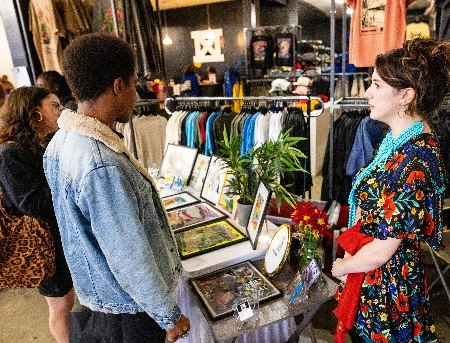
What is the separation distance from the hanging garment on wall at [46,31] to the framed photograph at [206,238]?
2.41 meters

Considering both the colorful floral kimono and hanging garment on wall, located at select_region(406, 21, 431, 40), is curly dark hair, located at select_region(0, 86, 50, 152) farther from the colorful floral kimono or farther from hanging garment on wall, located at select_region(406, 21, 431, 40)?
hanging garment on wall, located at select_region(406, 21, 431, 40)

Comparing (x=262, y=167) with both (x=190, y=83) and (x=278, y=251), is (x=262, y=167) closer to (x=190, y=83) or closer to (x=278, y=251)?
(x=278, y=251)

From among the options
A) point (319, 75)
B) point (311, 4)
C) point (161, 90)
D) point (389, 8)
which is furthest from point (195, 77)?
point (389, 8)

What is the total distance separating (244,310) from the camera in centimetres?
140

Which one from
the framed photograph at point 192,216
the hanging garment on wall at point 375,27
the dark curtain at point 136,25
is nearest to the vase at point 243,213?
the framed photograph at point 192,216

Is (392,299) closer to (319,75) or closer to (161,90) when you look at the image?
(319,75)

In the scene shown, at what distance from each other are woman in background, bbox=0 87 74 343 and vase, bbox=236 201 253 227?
95 centimetres

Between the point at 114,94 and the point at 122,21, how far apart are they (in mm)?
2451

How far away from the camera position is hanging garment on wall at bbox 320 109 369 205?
275 centimetres

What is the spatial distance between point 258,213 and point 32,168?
1101mm

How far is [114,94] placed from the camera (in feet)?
3.69

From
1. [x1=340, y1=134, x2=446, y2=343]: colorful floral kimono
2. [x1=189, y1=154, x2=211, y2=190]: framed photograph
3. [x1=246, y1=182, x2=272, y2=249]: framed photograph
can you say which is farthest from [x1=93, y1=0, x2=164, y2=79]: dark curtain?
[x1=340, y1=134, x2=446, y2=343]: colorful floral kimono

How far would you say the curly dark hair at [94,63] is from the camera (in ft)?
3.51

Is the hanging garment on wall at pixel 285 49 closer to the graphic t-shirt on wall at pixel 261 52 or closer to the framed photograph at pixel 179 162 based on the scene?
the graphic t-shirt on wall at pixel 261 52
